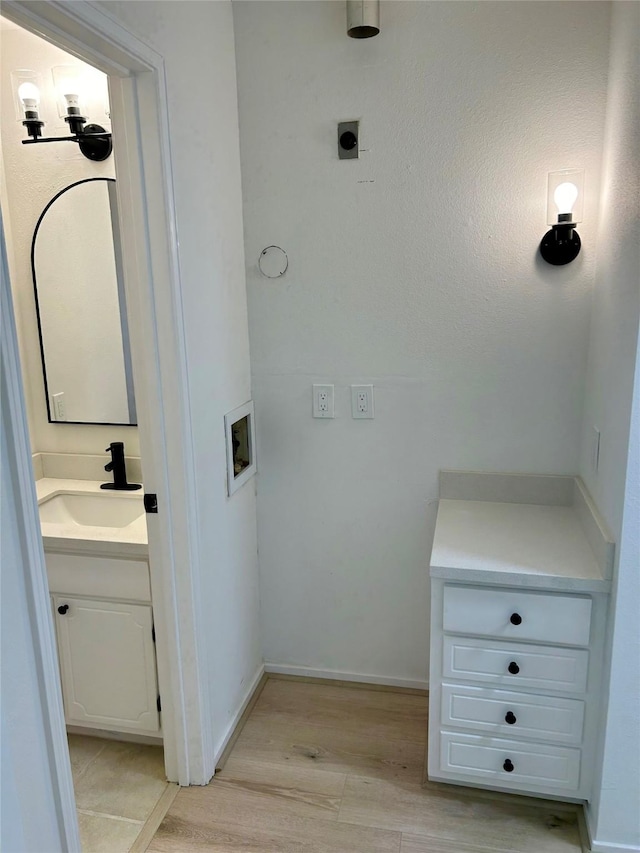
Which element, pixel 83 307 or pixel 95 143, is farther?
pixel 83 307

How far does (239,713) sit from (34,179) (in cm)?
212

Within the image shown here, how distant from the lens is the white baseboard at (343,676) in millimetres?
2553

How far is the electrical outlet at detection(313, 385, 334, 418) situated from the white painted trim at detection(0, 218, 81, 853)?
1.34 m

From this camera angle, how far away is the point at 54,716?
1.25m

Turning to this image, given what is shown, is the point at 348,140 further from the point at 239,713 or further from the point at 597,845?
the point at 597,845

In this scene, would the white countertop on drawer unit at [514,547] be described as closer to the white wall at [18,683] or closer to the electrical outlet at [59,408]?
the white wall at [18,683]

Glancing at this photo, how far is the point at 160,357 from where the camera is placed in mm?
1786

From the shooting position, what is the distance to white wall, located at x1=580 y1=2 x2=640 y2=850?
5.26ft

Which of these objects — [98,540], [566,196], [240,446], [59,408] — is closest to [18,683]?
[98,540]

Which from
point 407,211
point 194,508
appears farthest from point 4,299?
point 407,211

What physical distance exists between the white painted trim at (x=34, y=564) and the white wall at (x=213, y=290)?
28.7 inches

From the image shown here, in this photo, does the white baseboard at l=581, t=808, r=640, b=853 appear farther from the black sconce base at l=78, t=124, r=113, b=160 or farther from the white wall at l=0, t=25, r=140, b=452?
the black sconce base at l=78, t=124, r=113, b=160

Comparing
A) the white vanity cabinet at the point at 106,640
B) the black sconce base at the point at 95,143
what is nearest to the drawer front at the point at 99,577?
the white vanity cabinet at the point at 106,640

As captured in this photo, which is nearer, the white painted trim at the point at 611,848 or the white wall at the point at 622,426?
the white wall at the point at 622,426
